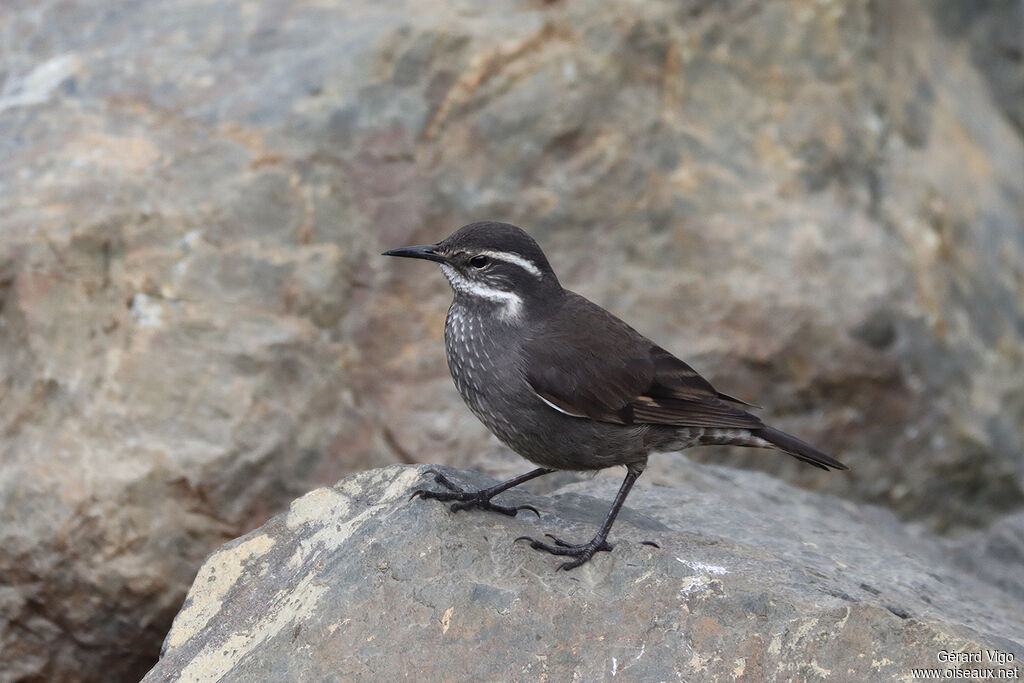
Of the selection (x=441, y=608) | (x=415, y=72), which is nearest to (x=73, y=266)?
(x=415, y=72)

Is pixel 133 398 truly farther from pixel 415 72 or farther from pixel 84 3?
pixel 84 3

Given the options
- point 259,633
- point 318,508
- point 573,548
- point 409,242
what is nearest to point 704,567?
point 573,548

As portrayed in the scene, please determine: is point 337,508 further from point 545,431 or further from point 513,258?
point 513,258

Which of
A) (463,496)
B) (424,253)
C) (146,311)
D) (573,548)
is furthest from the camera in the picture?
(146,311)

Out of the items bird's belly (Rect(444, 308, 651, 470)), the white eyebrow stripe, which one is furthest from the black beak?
bird's belly (Rect(444, 308, 651, 470))

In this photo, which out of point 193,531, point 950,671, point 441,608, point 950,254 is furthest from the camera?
point 950,254

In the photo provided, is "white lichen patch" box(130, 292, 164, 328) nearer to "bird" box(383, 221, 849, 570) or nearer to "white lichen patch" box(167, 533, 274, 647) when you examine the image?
"bird" box(383, 221, 849, 570)

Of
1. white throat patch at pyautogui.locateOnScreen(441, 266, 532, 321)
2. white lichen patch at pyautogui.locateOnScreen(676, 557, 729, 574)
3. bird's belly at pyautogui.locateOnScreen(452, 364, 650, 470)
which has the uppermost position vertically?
white throat patch at pyautogui.locateOnScreen(441, 266, 532, 321)
